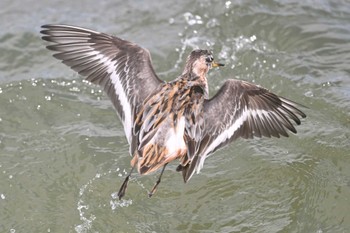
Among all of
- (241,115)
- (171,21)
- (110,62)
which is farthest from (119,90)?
(171,21)

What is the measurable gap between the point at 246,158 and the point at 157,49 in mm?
2500

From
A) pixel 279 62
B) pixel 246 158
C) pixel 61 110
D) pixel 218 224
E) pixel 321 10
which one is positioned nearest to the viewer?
pixel 218 224

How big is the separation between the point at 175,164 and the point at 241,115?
1.13 metres

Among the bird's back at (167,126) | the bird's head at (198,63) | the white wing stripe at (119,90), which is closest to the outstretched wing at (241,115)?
the bird's back at (167,126)

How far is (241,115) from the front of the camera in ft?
24.5

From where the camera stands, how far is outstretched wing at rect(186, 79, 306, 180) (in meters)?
7.26

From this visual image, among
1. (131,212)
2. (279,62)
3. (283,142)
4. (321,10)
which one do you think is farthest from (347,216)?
(321,10)

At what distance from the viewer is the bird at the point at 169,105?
6930 mm

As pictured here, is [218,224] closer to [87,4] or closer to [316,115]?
[316,115]

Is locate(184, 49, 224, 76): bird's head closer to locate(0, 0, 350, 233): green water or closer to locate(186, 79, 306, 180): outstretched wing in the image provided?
locate(186, 79, 306, 180): outstretched wing

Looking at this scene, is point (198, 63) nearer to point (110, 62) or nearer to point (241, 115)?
point (241, 115)

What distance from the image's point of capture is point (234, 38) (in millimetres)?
10125

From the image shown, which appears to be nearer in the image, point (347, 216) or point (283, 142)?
point (347, 216)

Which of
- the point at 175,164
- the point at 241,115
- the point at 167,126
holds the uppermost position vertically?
the point at 167,126
